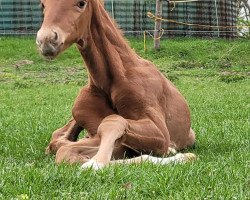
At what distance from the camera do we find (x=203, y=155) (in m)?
5.77

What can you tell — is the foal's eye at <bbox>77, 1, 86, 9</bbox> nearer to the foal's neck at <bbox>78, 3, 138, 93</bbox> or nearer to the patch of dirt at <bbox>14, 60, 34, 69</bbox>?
the foal's neck at <bbox>78, 3, 138, 93</bbox>

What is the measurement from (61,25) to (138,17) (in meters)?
23.4

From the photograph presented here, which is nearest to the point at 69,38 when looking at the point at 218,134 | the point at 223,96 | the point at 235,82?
the point at 218,134

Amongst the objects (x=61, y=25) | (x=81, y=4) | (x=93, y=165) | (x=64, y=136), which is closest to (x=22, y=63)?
(x=64, y=136)

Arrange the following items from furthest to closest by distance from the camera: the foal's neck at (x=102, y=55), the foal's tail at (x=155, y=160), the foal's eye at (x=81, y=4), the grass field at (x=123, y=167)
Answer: the foal's neck at (x=102, y=55), the foal's eye at (x=81, y=4), the foal's tail at (x=155, y=160), the grass field at (x=123, y=167)

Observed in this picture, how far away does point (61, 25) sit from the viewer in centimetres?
482

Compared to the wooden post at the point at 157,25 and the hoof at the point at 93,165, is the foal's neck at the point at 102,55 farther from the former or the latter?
the wooden post at the point at 157,25

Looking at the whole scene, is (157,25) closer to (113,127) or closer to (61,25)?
(113,127)

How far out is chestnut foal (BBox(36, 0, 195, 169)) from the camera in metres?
4.91

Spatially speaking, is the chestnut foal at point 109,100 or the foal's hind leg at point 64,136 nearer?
the chestnut foal at point 109,100

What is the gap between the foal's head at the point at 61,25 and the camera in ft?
15.1

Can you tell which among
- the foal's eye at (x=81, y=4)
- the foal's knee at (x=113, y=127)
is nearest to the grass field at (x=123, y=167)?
the foal's knee at (x=113, y=127)

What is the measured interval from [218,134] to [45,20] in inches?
117

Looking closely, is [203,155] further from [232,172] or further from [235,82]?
[235,82]
